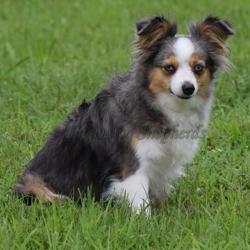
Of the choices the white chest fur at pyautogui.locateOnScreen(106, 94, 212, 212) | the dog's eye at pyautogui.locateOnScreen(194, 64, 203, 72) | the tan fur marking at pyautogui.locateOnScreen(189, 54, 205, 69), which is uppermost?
the tan fur marking at pyautogui.locateOnScreen(189, 54, 205, 69)

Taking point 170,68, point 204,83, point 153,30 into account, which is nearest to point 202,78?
point 204,83

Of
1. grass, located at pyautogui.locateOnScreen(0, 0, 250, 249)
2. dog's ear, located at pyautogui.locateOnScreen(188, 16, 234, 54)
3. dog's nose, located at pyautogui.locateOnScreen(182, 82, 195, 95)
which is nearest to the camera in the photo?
grass, located at pyautogui.locateOnScreen(0, 0, 250, 249)

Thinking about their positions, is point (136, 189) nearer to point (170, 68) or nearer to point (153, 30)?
point (170, 68)

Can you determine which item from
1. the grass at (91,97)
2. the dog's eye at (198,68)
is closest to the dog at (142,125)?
the dog's eye at (198,68)

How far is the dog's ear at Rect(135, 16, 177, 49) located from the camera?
11.1ft

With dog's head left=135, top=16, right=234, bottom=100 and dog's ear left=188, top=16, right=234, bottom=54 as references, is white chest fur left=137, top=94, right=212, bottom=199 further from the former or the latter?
dog's ear left=188, top=16, right=234, bottom=54

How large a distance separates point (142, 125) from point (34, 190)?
3.39 feet

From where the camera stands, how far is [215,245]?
2943 mm

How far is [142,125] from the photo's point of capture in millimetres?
3434

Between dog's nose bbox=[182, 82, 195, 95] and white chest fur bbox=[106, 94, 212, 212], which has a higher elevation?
dog's nose bbox=[182, 82, 195, 95]

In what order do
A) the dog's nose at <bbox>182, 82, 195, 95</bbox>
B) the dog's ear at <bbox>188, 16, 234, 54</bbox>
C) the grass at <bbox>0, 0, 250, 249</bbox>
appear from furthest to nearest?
the dog's ear at <bbox>188, 16, 234, 54</bbox>, the dog's nose at <bbox>182, 82, 195, 95</bbox>, the grass at <bbox>0, 0, 250, 249</bbox>

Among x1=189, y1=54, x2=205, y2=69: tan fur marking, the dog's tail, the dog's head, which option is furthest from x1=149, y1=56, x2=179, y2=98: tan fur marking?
the dog's tail

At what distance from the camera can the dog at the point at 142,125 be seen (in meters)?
3.39

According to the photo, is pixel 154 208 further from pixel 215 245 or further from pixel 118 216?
pixel 215 245
